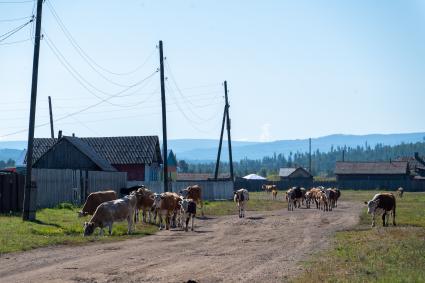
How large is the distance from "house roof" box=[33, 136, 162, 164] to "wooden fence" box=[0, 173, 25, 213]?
27.0m

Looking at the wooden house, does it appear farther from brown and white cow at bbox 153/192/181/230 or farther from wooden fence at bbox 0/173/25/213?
brown and white cow at bbox 153/192/181/230

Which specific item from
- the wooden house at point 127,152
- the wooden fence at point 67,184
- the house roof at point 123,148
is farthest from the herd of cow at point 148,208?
the house roof at point 123,148

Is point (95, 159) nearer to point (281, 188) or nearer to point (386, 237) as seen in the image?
point (386, 237)

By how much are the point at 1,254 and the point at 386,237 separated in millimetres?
12817

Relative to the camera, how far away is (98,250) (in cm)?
2217

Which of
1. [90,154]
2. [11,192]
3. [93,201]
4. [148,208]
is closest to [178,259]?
[93,201]

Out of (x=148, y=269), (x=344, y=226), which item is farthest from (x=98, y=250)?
(x=344, y=226)

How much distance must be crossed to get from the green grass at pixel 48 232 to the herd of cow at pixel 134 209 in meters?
0.47

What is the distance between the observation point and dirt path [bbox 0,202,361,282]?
53.7 feet

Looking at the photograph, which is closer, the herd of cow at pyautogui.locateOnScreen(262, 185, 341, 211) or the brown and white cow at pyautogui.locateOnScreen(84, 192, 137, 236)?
the brown and white cow at pyautogui.locateOnScreen(84, 192, 137, 236)

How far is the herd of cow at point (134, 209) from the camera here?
28125 millimetres

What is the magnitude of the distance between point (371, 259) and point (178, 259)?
484cm

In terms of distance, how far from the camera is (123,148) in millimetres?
65125

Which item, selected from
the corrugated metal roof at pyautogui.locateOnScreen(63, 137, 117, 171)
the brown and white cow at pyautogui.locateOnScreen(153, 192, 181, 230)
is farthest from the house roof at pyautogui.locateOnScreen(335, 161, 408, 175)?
the brown and white cow at pyautogui.locateOnScreen(153, 192, 181, 230)
